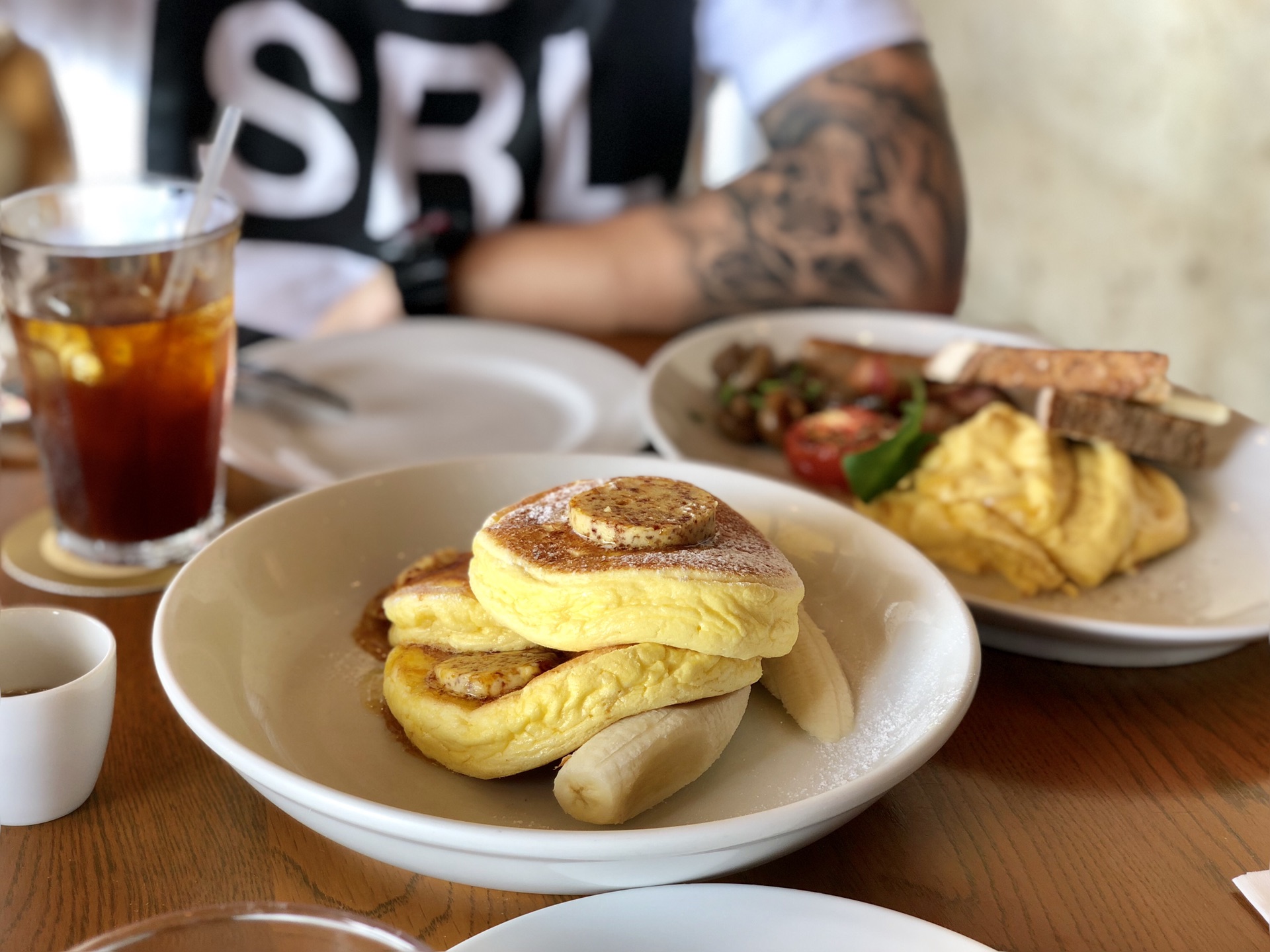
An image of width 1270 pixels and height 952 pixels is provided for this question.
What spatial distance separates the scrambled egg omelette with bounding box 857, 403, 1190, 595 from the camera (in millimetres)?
1211

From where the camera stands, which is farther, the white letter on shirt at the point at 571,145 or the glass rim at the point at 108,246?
the white letter on shirt at the point at 571,145

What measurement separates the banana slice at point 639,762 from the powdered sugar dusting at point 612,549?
106 millimetres

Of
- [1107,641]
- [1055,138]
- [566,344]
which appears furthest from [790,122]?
[1055,138]

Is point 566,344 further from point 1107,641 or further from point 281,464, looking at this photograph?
point 1107,641

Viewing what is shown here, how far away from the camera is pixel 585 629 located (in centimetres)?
78

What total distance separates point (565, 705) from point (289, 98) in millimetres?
2136

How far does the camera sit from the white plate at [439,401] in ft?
5.05

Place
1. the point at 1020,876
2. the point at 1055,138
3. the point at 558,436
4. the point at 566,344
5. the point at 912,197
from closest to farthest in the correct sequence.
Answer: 1. the point at 1020,876
2. the point at 558,436
3. the point at 566,344
4. the point at 912,197
5. the point at 1055,138

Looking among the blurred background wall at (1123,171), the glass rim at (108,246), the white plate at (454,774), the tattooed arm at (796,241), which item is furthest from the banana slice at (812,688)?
the blurred background wall at (1123,171)

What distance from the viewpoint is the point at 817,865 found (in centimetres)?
80

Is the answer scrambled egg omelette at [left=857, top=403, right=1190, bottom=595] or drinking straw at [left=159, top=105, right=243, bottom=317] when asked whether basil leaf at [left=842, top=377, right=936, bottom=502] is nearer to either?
scrambled egg omelette at [left=857, top=403, right=1190, bottom=595]

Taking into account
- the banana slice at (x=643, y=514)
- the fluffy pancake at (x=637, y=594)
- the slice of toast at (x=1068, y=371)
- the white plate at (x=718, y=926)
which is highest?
the slice of toast at (x=1068, y=371)

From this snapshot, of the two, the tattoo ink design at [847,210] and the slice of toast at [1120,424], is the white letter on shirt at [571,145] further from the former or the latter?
the slice of toast at [1120,424]

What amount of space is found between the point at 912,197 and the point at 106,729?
201 centimetres
